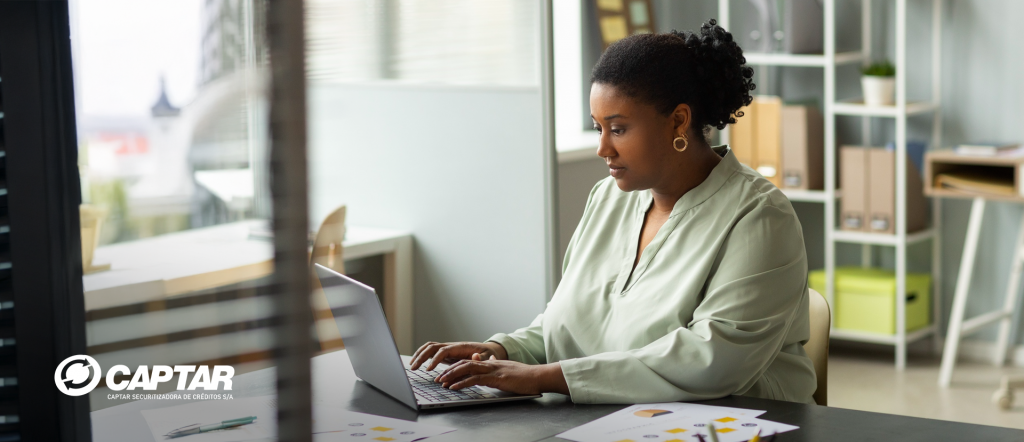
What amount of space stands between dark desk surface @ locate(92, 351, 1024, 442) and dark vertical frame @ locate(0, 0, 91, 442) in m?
0.33

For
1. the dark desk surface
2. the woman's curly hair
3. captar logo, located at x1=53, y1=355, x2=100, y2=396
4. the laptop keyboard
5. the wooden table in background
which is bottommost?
the dark desk surface

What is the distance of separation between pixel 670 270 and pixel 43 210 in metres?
0.95

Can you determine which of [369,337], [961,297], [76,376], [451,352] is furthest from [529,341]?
[961,297]

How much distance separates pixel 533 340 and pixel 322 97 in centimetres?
137

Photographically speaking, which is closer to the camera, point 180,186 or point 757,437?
point 180,186

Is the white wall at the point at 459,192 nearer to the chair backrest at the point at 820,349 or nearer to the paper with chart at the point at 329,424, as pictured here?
the chair backrest at the point at 820,349

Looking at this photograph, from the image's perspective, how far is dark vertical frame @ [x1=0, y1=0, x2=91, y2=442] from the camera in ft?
2.59

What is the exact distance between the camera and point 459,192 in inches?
117

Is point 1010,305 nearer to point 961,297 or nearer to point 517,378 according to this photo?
point 961,297

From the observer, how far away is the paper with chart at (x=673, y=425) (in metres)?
1.23

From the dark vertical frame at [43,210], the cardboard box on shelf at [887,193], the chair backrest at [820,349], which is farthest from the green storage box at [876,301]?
the dark vertical frame at [43,210]

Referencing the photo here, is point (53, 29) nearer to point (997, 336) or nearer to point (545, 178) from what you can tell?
point (545, 178)

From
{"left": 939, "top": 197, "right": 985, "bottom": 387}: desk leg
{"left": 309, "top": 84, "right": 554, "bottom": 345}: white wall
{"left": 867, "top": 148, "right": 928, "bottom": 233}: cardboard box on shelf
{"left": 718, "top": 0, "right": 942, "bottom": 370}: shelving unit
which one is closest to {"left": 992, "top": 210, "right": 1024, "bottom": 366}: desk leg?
{"left": 939, "top": 197, "right": 985, "bottom": 387}: desk leg

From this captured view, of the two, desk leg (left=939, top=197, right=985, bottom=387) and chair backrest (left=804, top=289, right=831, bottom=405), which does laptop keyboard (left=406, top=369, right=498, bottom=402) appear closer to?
chair backrest (left=804, top=289, right=831, bottom=405)
